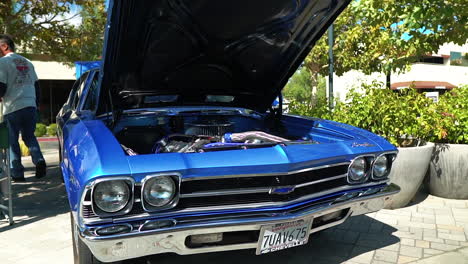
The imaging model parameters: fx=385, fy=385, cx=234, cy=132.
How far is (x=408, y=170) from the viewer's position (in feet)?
14.2

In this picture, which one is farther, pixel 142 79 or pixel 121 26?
pixel 142 79

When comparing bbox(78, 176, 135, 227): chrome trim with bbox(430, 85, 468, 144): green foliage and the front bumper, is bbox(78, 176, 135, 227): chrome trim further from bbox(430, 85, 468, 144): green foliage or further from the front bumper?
bbox(430, 85, 468, 144): green foliage

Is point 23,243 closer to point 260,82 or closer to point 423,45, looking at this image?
point 260,82

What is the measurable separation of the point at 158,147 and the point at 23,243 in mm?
1575

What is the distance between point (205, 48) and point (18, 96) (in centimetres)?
313

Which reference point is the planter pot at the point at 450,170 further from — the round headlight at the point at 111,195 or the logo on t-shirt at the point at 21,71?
the logo on t-shirt at the point at 21,71

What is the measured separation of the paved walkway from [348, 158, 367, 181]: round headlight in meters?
0.74

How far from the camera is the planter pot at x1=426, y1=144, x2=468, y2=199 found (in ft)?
15.3

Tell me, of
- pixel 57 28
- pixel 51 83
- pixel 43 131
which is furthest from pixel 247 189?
pixel 51 83

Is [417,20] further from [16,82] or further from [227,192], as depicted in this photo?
[16,82]

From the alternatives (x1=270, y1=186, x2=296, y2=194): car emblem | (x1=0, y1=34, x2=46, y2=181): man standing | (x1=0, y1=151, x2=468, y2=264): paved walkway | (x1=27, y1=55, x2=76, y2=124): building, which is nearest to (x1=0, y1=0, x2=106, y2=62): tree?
(x1=0, y1=34, x2=46, y2=181): man standing

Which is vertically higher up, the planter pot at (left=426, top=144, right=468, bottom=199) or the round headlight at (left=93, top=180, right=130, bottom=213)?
the round headlight at (left=93, top=180, right=130, bottom=213)

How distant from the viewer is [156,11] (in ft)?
9.45

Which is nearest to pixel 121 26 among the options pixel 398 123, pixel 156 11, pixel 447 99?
pixel 156 11
